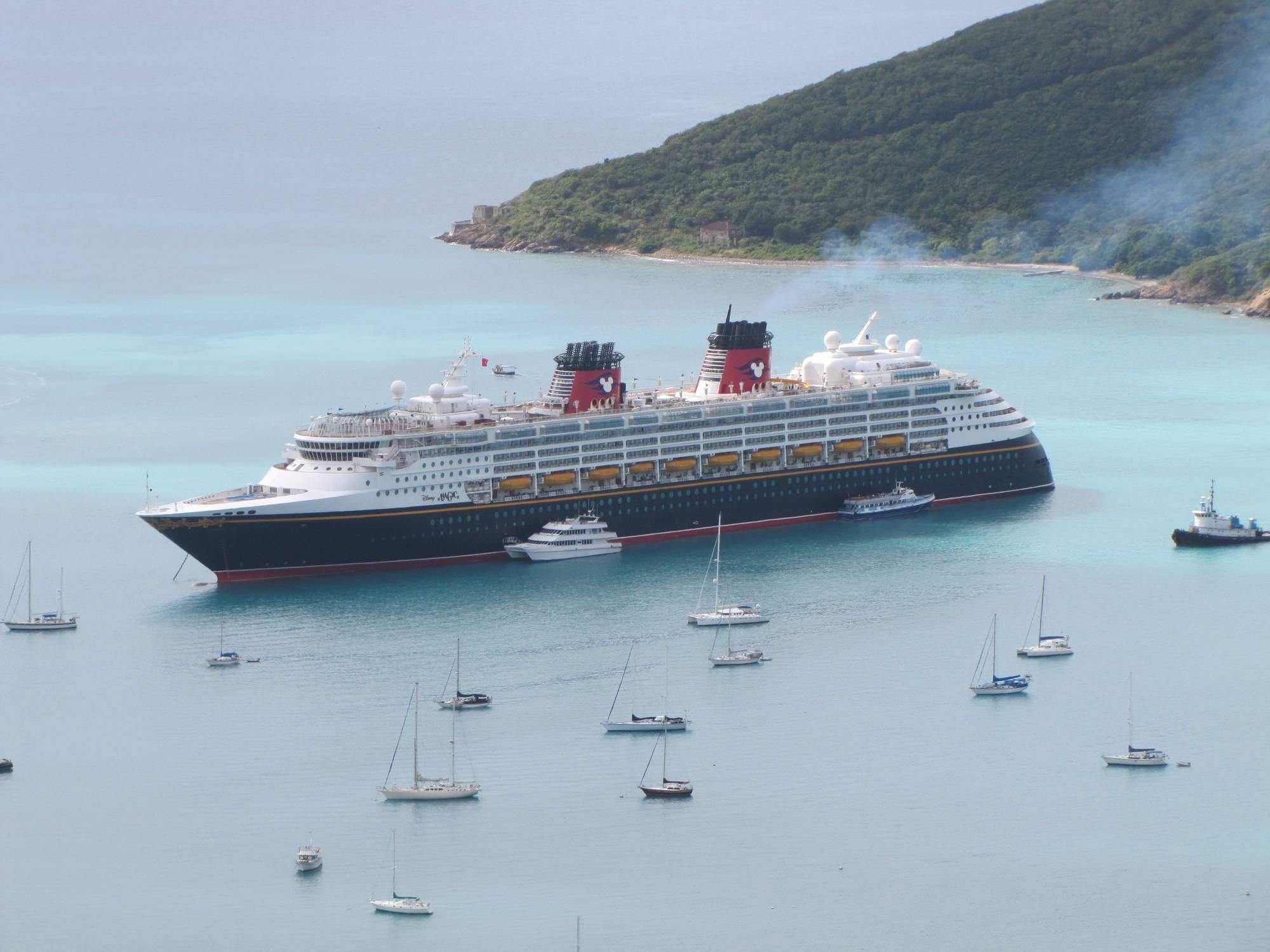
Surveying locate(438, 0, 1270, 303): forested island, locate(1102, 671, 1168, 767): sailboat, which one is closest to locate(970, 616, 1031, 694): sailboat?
locate(1102, 671, 1168, 767): sailboat

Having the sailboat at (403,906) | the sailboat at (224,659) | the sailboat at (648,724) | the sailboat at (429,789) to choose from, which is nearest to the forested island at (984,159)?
the sailboat at (224,659)

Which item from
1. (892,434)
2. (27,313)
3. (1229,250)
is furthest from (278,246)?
(892,434)

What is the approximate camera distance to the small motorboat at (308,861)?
4922 centimetres

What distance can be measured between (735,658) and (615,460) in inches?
506

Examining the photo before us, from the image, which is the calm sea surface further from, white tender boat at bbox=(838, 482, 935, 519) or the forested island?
the forested island

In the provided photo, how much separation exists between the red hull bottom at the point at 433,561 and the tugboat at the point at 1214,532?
9340 mm

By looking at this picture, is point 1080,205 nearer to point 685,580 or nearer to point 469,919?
point 685,580

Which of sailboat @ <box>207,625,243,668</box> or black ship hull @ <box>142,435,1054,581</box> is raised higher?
black ship hull @ <box>142,435,1054,581</box>

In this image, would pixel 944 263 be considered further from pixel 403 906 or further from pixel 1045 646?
pixel 403 906

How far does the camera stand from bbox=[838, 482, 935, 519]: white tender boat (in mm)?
76062

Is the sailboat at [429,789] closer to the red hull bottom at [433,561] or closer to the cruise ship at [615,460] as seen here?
the red hull bottom at [433,561]

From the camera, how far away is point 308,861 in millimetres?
49250

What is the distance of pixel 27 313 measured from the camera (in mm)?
124375

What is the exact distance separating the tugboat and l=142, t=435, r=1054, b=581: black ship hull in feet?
23.3
